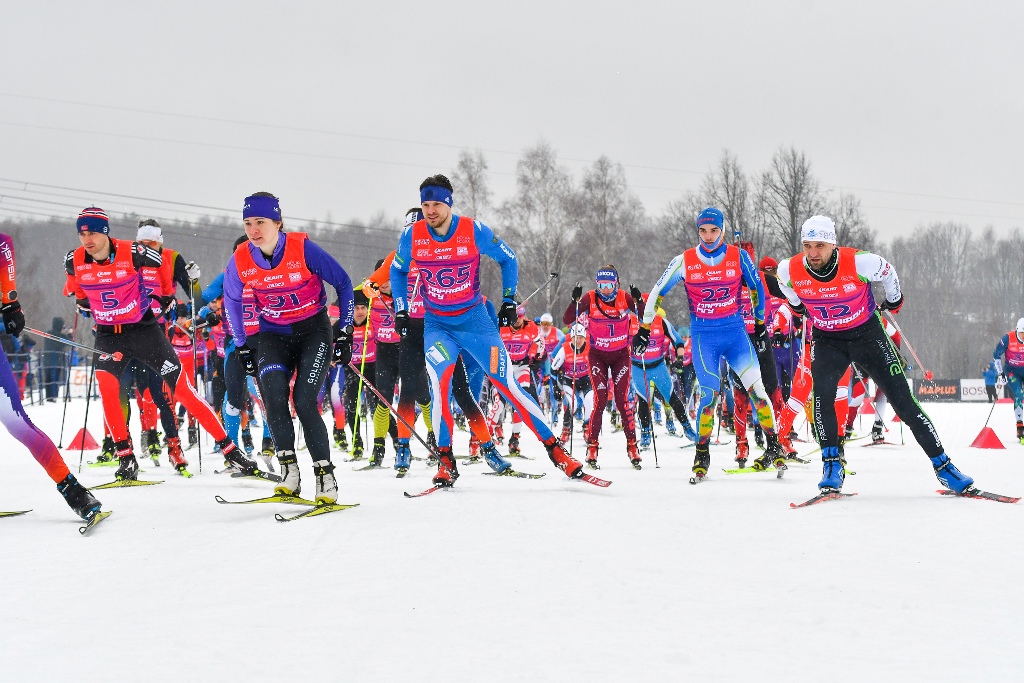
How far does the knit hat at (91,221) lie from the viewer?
7.91m

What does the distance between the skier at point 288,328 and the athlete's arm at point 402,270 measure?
83 centimetres

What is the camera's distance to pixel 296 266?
628cm

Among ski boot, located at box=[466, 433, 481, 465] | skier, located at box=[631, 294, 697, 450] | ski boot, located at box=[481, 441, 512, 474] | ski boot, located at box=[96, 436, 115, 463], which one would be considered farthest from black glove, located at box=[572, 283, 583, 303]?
ski boot, located at box=[96, 436, 115, 463]

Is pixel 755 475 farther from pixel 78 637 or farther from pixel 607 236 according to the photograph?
pixel 607 236

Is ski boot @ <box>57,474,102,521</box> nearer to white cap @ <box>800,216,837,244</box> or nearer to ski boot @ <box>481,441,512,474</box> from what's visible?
ski boot @ <box>481,441,512,474</box>

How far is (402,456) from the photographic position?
30.1 feet

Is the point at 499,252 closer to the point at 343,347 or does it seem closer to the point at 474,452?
the point at 343,347

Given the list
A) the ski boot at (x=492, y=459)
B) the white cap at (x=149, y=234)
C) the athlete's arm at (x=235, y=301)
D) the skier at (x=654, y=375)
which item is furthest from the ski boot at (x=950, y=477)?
the white cap at (x=149, y=234)

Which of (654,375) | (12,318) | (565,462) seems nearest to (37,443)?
(12,318)

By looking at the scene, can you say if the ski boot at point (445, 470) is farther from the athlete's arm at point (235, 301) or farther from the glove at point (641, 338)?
the glove at point (641, 338)

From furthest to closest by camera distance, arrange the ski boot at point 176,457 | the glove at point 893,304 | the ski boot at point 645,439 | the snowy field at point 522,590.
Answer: the ski boot at point 645,439 < the ski boot at point 176,457 < the glove at point 893,304 < the snowy field at point 522,590

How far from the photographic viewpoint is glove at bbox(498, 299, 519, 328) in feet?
22.9

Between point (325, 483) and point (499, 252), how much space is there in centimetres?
231

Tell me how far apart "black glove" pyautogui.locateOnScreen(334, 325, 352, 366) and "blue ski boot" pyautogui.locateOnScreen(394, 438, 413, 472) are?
9.47ft
